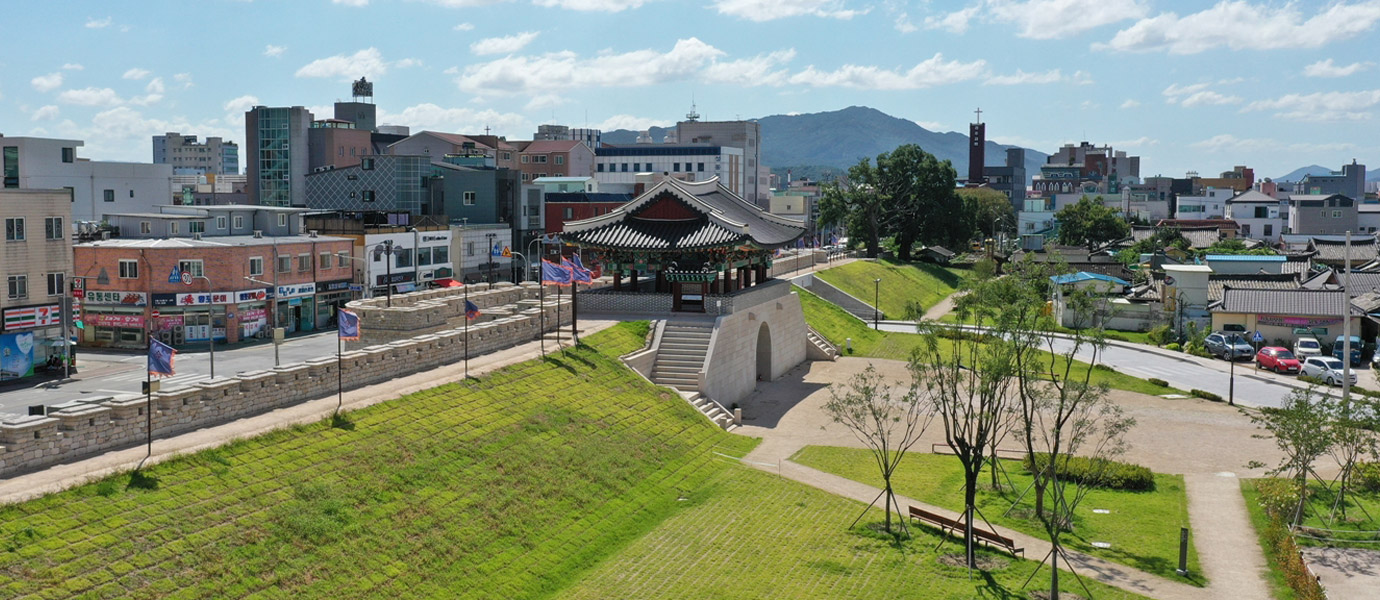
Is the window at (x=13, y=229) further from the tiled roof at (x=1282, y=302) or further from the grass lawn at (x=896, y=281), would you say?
the tiled roof at (x=1282, y=302)

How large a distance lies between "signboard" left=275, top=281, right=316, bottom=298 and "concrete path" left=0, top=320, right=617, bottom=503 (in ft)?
76.9

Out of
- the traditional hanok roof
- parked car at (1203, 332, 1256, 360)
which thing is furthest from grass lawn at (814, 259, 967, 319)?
the traditional hanok roof

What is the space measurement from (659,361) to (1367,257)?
79.5 meters

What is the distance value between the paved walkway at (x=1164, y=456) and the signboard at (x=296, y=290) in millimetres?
25208

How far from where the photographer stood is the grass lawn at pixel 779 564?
2691 centimetres

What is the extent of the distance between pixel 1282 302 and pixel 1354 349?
5753mm

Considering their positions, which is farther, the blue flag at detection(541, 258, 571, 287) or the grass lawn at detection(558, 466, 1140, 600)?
the blue flag at detection(541, 258, 571, 287)

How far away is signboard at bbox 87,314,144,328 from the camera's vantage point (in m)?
54.0

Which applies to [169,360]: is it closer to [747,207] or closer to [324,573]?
[324,573]

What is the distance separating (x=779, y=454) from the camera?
4047 cm

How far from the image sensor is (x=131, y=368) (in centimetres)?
4731

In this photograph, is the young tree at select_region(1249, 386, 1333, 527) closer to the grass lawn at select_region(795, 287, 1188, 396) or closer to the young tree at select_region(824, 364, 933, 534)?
the young tree at select_region(824, 364, 933, 534)

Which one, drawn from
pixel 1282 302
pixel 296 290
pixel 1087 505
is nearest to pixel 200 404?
pixel 1087 505

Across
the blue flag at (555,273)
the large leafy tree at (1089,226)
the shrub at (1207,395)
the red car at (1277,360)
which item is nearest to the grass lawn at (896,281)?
the red car at (1277,360)
